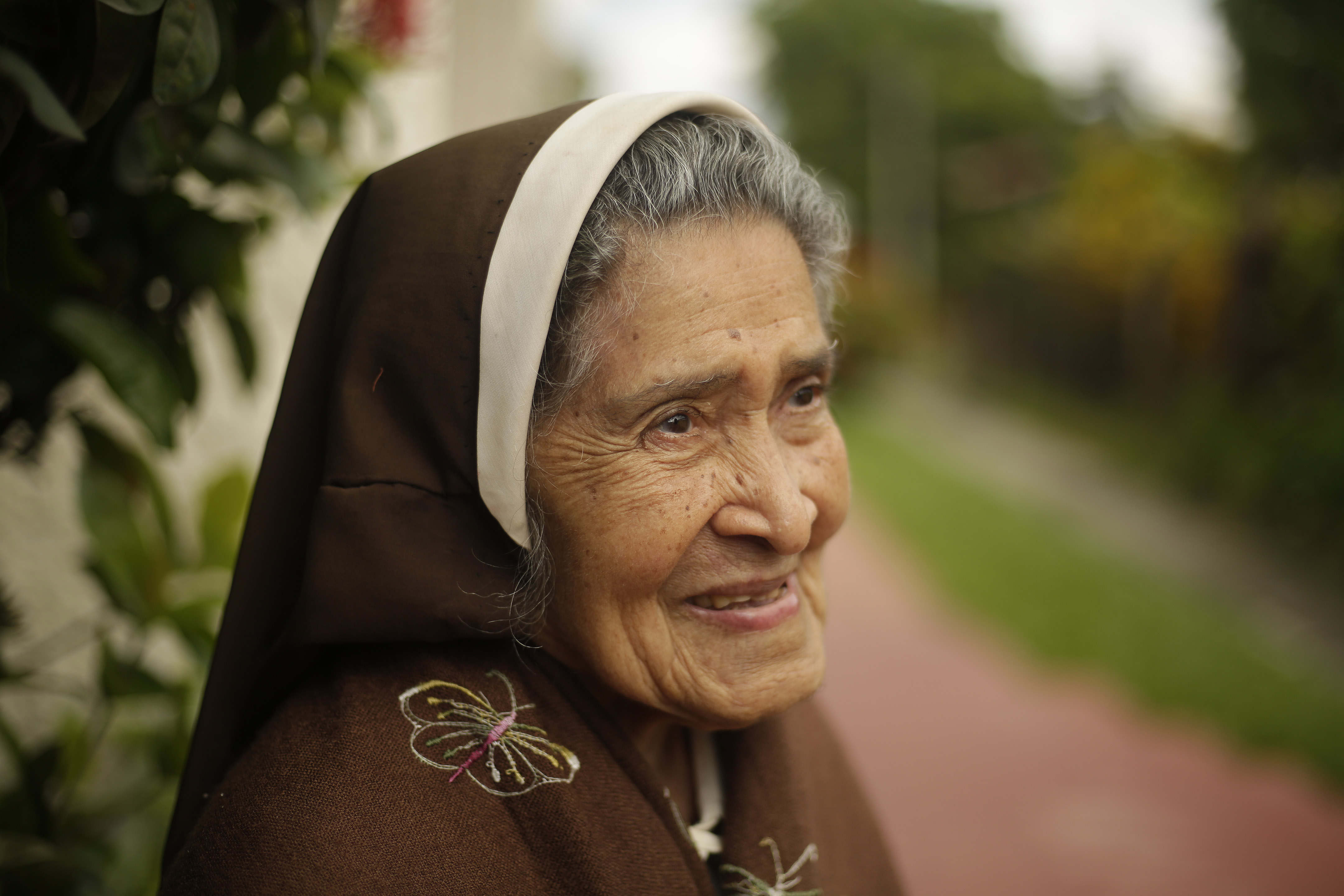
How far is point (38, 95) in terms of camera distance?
1.17 metres

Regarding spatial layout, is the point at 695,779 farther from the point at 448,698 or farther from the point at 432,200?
the point at 432,200

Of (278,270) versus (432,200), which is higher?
(432,200)

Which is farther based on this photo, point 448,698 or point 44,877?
point 44,877

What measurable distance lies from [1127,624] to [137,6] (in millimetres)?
7088

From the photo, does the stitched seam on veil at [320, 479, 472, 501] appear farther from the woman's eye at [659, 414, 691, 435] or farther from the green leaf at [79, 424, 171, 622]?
the green leaf at [79, 424, 171, 622]

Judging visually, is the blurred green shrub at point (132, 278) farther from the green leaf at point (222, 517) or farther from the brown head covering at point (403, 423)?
the brown head covering at point (403, 423)

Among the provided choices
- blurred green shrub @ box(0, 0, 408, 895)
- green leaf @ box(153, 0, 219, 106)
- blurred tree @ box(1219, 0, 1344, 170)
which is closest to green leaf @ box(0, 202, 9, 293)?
blurred green shrub @ box(0, 0, 408, 895)

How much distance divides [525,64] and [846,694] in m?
5.96

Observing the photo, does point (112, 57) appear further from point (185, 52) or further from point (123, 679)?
point (123, 679)

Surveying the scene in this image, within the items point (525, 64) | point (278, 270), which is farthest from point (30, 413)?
point (525, 64)

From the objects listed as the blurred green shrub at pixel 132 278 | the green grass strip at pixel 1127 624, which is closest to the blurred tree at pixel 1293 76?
the green grass strip at pixel 1127 624

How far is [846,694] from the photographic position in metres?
6.36

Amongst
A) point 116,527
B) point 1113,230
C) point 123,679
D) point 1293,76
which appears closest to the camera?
point 116,527

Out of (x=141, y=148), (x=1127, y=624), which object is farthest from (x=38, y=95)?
(x=1127, y=624)
